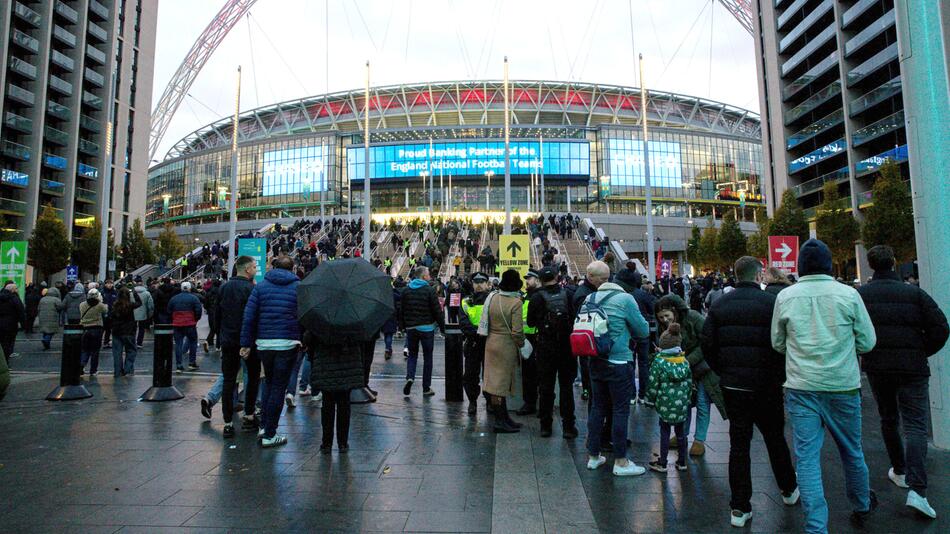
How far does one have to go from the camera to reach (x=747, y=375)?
3947 millimetres

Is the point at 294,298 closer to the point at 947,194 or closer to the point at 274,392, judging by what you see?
the point at 274,392

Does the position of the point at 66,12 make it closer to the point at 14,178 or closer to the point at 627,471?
the point at 14,178

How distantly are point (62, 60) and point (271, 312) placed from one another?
63.9 metres

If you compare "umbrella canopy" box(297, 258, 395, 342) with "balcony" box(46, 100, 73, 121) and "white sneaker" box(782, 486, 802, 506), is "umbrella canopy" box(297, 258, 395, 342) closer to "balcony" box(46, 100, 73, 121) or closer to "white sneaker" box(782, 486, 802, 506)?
"white sneaker" box(782, 486, 802, 506)

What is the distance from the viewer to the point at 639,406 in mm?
7723

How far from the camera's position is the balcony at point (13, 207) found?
154 feet

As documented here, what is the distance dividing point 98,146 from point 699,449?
222 ft

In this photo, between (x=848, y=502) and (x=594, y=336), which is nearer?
(x=848, y=502)

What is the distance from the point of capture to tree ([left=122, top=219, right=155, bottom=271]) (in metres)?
45.3

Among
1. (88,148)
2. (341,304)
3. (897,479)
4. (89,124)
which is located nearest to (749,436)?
(897,479)

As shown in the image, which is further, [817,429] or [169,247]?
[169,247]

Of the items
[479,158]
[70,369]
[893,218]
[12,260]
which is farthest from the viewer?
[479,158]

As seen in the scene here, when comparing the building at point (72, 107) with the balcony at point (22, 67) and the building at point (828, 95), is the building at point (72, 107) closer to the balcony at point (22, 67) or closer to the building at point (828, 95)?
the balcony at point (22, 67)

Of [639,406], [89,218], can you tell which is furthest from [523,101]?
[639,406]
